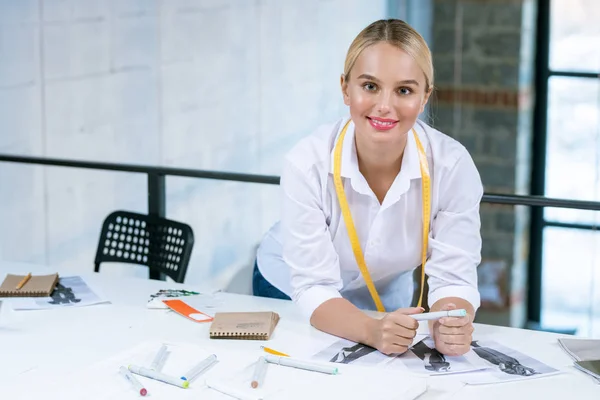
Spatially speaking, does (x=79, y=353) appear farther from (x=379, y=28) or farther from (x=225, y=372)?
(x=379, y=28)

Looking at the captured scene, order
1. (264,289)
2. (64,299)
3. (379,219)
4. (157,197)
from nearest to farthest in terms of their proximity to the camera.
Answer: (379,219) < (64,299) < (264,289) < (157,197)

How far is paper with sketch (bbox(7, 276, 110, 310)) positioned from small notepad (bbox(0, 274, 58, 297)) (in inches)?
0.6

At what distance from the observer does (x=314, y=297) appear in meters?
1.99

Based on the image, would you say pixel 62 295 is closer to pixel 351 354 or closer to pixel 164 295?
pixel 164 295

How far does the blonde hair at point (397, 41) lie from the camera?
193 cm

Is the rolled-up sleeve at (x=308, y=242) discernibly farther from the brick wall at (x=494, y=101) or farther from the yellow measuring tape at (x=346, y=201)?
the brick wall at (x=494, y=101)

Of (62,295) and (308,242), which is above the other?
(308,242)

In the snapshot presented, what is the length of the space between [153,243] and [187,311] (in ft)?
2.30

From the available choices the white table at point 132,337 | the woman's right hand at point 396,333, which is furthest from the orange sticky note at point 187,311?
the woman's right hand at point 396,333

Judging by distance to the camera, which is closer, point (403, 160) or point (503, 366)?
point (503, 366)

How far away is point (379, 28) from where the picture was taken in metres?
1.96

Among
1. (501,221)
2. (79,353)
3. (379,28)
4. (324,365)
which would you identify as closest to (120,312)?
(79,353)

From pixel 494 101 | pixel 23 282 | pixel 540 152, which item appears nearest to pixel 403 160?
pixel 23 282

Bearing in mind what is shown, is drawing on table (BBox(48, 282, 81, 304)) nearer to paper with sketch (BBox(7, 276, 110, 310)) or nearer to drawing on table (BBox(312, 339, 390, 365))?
paper with sketch (BBox(7, 276, 110, 310))
